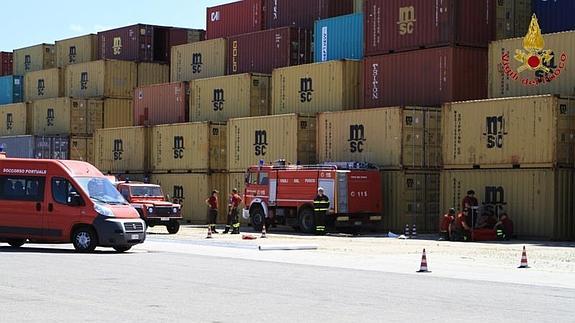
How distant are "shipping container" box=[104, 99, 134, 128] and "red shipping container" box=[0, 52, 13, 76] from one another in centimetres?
1644

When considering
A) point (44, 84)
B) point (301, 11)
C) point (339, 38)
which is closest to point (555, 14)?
point (339, 38)

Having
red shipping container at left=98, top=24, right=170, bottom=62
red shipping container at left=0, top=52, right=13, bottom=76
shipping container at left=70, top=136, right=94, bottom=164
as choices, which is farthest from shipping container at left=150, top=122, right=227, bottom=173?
red shipping container at left=0, top=52, right=13, bottom=76

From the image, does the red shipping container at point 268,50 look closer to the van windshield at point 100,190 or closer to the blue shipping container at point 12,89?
the van windshield at point 100,190

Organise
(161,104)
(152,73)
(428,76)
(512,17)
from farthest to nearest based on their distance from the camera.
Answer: (152,73) → (161,104) → (512,17) → (428,76)

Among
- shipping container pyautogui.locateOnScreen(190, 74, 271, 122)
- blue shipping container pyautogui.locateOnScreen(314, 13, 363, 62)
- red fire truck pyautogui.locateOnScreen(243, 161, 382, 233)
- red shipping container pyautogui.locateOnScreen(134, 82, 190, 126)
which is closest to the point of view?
red fire truck pyautogui.locateOnScreen(243, 161, 382, 233)

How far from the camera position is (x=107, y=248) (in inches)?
973

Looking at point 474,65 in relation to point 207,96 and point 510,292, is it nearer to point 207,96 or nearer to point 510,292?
point 207,96

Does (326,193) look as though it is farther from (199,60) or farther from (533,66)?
(199,60)

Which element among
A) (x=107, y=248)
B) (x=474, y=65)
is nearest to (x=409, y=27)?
(x=474, y=65)

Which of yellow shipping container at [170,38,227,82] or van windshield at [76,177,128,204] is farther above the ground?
yellow shipping container at [170,38,227,82]

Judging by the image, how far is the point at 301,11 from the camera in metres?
43.4

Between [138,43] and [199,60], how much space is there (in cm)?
922

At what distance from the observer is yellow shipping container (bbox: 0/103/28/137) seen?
57344 millimetres

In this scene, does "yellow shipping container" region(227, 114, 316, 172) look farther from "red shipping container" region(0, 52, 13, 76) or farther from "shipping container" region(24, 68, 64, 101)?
"red shipping container" region(0, 52, 13, 76)
